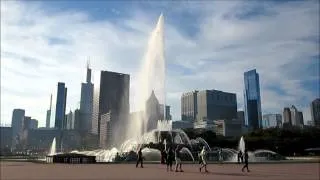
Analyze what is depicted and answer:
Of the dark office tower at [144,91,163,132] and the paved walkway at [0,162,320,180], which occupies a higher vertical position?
the dark office tower at [144,91,163,132]

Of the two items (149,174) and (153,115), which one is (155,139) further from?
Answer: (149,174)

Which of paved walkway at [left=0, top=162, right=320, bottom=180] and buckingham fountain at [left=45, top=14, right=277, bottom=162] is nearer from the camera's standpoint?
paved walkway at [left=0, top=162, right=320, bottom=180]

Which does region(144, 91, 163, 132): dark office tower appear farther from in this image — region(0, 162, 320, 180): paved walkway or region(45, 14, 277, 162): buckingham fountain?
region(0, 162, 320, 180): paved walkway

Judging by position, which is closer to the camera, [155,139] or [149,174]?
[149,174]

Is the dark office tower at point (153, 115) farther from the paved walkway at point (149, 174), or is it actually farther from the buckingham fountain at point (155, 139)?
the paved walkway at point (149, 174)

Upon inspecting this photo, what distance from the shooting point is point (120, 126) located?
18500cm

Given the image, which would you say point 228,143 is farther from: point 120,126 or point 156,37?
point 120,126

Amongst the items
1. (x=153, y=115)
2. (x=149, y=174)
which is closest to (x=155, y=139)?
(x=153, y=115)

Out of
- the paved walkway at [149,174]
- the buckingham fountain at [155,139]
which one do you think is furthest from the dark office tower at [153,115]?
the paved walkway at [149,174]

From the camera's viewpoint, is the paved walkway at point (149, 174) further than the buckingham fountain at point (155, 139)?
No

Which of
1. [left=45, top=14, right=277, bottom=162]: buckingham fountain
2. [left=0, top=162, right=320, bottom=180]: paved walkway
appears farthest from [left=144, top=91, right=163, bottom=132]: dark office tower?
[left=0, top=162, right=320, bottom=180]: paved walkway

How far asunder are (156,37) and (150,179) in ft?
131

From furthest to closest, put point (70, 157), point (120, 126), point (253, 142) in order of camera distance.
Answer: point (120, 126), point (253, 142), point (70, 157)

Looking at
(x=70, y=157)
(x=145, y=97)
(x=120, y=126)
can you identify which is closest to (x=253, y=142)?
(x=145, y=97)
